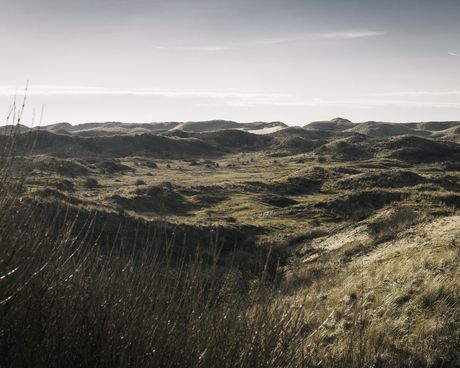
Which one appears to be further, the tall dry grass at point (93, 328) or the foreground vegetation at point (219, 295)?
the foreground vegetation at point (219, 295)

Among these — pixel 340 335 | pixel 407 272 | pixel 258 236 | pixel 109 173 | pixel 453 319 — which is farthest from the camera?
pixel 109 173

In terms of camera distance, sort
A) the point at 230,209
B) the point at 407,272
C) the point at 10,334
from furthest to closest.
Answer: the point at 230,209 → the point at 407,272 → the point at 10,334

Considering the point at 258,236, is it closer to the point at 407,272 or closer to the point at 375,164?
the point at 407,272

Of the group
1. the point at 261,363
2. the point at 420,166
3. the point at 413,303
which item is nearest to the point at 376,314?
the point at 413,303

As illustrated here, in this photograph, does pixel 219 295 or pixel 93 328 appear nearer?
pixel 93 328

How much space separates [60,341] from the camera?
310 cm

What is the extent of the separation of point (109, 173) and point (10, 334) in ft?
192

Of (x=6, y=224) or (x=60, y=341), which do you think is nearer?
(x=60, y=341)

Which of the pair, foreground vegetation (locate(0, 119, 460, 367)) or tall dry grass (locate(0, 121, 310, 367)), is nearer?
tall dry grass (locate(0, 121, 310, 367))

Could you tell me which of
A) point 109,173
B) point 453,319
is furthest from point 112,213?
point 109,173

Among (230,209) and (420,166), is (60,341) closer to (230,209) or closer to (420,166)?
(230,209)

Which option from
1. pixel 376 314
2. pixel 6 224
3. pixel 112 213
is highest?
pixel 6 224

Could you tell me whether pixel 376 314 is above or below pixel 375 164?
below

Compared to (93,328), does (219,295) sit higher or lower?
higher
